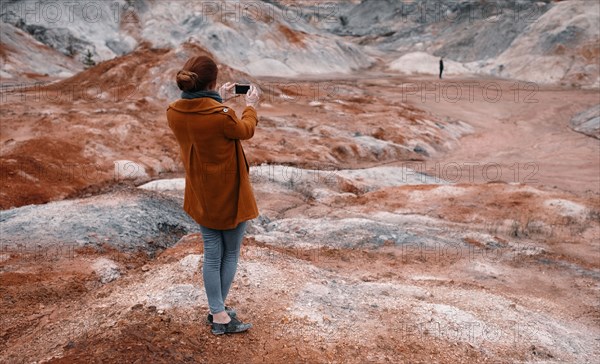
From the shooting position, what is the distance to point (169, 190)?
12.6m

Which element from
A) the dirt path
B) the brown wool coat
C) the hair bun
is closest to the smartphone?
the brown wool coat

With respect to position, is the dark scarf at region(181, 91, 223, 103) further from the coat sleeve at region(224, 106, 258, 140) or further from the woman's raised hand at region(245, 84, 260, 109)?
the woman's raised hand at region(245, 84, 260, 109)

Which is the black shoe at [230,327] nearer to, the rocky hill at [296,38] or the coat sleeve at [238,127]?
the coat sleeve at [238,127]

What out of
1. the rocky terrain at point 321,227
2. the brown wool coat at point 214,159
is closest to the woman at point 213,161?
the brown wool coat at point 214,159

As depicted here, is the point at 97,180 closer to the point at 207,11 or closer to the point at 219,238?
the point at 219,238

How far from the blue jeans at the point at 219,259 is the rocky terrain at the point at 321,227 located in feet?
1.42

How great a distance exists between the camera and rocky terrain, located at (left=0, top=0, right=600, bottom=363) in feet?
16.0

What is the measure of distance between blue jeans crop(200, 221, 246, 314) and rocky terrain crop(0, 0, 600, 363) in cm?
43

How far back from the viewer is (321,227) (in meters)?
9.88

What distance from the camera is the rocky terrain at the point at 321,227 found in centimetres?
486

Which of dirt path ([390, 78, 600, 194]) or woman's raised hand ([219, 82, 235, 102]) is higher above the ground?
woman's raised hand ([219, 82, 235, 102])

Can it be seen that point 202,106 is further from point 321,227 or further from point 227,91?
point 321,227

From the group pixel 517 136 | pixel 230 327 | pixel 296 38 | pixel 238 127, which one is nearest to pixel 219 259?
pixel 230 327

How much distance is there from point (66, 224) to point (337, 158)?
11.6 m
